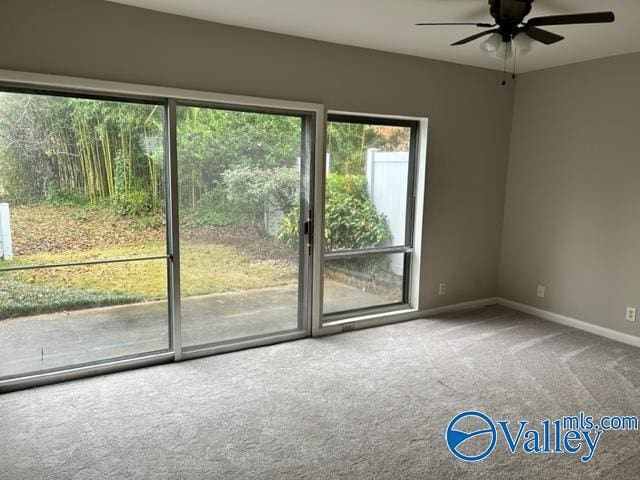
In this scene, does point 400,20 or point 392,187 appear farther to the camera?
point 392,187

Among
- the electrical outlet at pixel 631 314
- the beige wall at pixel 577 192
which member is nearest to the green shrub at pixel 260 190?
the beige wall at pixel 577 192

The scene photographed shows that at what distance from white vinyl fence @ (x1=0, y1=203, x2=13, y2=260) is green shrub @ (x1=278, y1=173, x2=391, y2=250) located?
6.27 ft

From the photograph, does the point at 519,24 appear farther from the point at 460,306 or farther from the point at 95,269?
the point at 95,269

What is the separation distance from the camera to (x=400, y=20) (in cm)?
322

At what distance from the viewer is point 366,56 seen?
402cm

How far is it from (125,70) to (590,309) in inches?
172

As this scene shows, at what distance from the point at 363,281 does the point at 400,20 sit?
91.5 inches

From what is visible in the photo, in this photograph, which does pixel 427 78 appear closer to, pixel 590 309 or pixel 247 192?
pixel 247 192

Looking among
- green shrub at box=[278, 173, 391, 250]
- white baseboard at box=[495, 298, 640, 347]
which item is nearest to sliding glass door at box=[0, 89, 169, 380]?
green shrub at box=[278, 173, 391, 250]

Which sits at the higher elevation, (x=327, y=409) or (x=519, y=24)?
(x=519, y=24)

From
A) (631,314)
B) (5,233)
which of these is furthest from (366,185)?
(5,233)

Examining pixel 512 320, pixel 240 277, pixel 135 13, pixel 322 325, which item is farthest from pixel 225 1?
pixel 512 320

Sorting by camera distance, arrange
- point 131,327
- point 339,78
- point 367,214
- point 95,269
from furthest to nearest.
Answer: point 367,214 < point 339,78 < point 131,327 < point 95,269

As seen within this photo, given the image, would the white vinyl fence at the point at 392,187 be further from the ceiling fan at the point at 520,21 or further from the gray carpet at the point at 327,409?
the ceiling fan at the point at 520,21
